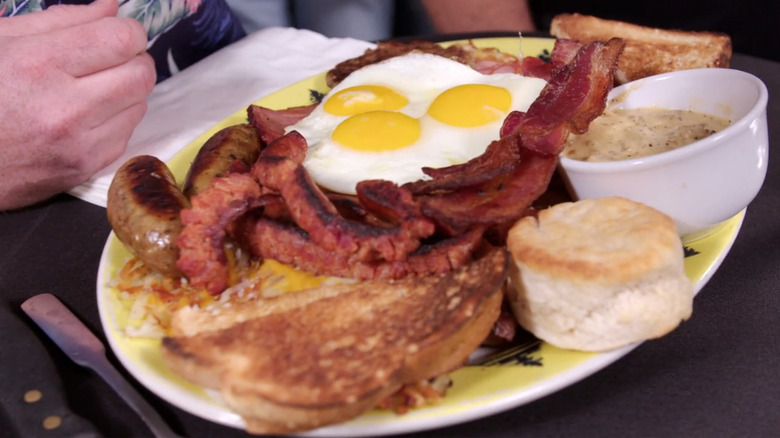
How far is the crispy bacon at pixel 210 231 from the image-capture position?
4.95ft

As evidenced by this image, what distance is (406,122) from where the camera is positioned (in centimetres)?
192

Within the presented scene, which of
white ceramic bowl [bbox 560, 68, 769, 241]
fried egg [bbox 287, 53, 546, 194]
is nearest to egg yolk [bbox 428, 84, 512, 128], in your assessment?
fried egg [bbox 287, 53, 546, 194]

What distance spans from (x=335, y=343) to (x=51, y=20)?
1910 millimetres

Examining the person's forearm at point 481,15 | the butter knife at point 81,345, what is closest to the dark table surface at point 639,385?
the butter knife at point 81,345

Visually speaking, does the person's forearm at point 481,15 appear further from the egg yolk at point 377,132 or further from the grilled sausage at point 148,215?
the grilled sausage at point 148,215

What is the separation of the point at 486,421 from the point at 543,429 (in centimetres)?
12

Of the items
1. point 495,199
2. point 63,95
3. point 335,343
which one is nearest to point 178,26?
point 63,95

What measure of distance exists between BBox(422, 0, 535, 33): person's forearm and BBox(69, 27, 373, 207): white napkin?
1.20 m

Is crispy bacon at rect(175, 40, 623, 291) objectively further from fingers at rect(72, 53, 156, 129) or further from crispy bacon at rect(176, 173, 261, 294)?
fingers at rect(72, 53, 156, 129)

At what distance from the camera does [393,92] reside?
2158mm

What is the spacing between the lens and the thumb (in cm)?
235

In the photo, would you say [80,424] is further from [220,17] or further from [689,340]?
[220,17]

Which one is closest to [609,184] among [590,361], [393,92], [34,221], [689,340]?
[689,340]

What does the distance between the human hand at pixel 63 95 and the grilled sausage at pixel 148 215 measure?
0.56 meters
